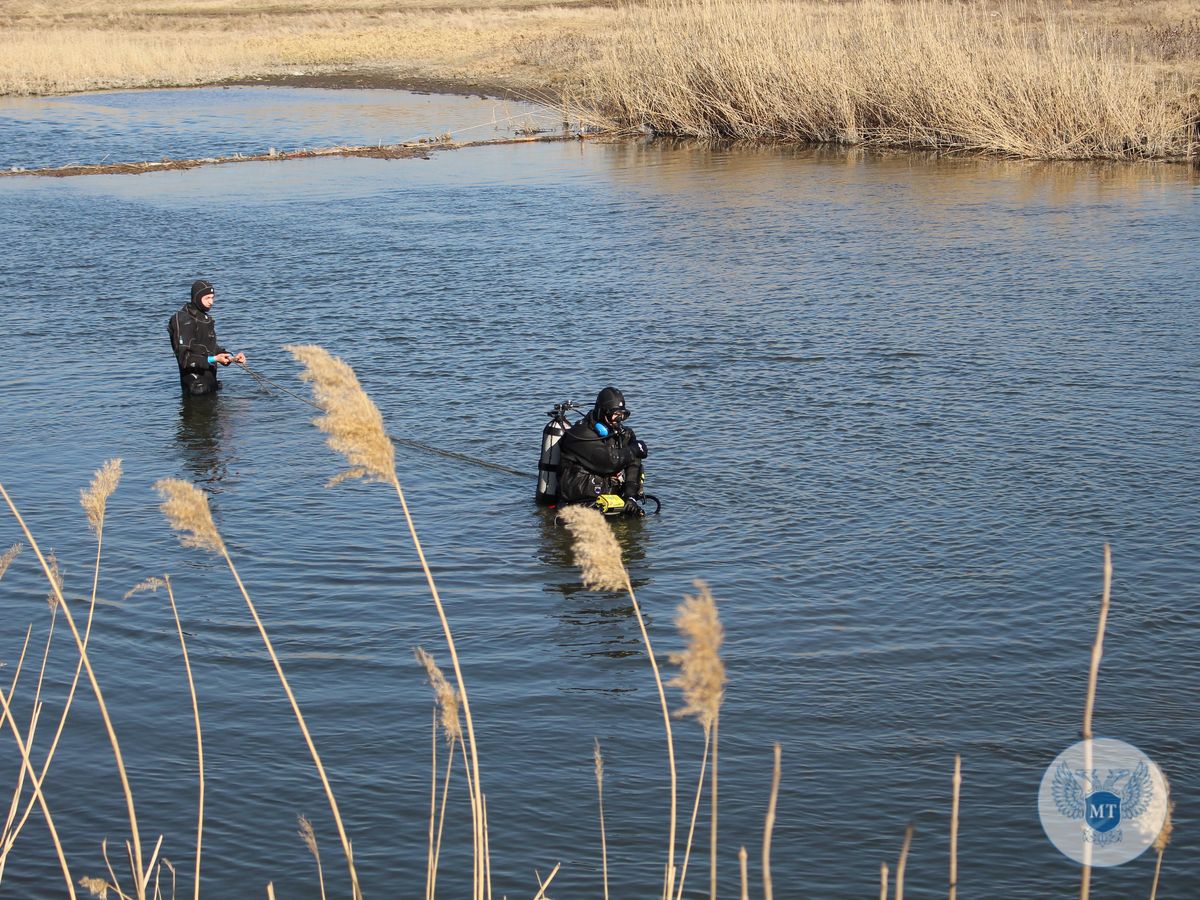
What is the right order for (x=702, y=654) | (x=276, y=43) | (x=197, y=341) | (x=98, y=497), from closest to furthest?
(x=702, y=654) → (x=98, y=497) → (x=197, y=341) → (x=276, y=43)

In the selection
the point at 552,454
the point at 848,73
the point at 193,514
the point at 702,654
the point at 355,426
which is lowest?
the point at 552,454

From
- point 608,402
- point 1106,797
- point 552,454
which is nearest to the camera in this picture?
point 1106,797

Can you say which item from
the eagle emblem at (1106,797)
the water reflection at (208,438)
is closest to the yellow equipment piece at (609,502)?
the water reflection at (208,438)

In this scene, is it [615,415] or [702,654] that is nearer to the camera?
[702,654]

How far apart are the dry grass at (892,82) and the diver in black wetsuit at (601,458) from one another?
20.1 metres

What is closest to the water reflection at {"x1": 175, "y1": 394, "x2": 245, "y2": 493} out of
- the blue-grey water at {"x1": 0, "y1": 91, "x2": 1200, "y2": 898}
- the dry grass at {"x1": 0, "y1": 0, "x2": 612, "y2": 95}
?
the blue-grey water at {"x1": 0, "y1": 91, "x2": 1200, "y2": 898}

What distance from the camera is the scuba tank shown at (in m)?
11.2

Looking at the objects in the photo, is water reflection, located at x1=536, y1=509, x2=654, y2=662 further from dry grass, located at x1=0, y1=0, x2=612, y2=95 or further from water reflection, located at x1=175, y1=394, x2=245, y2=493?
dry grass, located at x1=0, y1=0, x2=612, y2=95

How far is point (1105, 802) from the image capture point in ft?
23.1

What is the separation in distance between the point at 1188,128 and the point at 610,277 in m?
14.9

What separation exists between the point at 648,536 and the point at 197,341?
608 centimetres

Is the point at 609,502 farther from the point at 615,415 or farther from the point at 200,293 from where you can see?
the point at 200,293

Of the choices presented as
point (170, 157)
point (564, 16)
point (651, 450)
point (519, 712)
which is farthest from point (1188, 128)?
point (564, 16)

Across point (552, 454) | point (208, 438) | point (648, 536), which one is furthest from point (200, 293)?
point (648, 536)
